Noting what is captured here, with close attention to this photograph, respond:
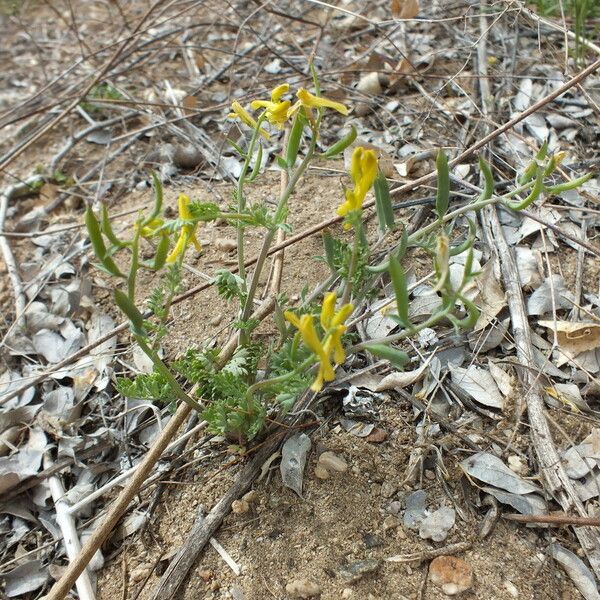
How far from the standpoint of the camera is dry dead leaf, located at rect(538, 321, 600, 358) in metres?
1.73

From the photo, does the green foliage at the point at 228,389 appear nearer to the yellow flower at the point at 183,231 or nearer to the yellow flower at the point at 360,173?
the yellow flower at the point at 183,231

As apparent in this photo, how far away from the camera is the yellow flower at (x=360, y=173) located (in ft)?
3.56

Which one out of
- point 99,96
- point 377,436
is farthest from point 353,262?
point 99,96

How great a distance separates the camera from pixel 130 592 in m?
1.48

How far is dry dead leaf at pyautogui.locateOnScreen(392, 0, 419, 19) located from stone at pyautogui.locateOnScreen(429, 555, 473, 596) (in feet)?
7.78

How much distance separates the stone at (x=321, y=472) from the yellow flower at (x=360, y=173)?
0.73 meters

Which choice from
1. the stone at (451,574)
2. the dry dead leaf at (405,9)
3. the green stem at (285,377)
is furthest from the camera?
the dry dead leaf at (405,9)

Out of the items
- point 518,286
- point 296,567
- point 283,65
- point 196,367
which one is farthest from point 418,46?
point 296,567

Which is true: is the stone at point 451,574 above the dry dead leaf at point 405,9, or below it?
below

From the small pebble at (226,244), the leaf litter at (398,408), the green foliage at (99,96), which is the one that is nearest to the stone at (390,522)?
the leaf litter at (398,408)

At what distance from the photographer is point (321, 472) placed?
5.07 feet

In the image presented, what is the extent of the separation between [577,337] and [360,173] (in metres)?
0.99

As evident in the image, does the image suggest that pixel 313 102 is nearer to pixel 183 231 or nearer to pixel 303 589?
pixel 183 231

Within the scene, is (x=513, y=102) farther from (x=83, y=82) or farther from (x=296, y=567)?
(x=83, y=82)
